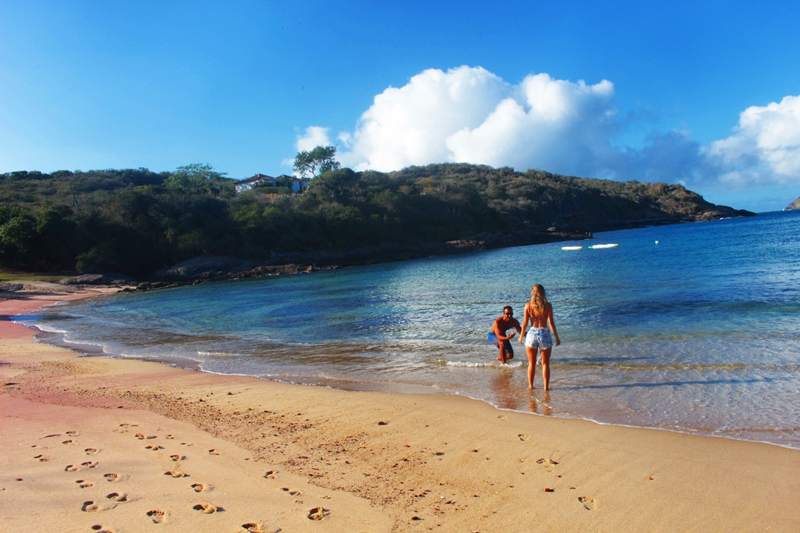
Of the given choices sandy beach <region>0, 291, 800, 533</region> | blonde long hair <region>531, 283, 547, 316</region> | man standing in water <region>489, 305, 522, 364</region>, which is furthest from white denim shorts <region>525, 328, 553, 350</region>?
man standing in water <region>489, 305, 522, 364</region>

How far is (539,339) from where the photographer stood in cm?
748

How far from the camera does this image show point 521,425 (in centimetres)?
593

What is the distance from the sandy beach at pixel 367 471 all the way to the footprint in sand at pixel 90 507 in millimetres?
16

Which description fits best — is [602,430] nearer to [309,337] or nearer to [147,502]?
[147,502]

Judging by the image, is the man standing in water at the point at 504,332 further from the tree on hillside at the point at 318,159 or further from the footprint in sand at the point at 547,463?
the tree on hillside at the point at 318,159

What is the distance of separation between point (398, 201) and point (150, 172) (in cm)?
6294

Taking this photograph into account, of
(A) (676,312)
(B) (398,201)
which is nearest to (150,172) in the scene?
(B) (398,201)

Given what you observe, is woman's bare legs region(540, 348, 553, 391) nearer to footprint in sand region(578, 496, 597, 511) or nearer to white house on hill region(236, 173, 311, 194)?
footprint in sand region(578, 496, 597, 511)

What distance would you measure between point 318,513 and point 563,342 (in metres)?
8.47

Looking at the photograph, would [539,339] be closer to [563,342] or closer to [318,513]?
[563,342]

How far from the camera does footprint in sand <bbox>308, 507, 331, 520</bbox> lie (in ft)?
11.8

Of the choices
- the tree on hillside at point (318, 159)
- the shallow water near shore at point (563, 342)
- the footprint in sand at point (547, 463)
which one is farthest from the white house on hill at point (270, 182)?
Answer: the footprint in sand at point (547, 463)

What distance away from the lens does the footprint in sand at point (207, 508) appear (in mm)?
3665

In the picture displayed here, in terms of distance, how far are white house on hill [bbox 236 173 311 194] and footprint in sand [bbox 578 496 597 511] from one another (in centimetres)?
8798
